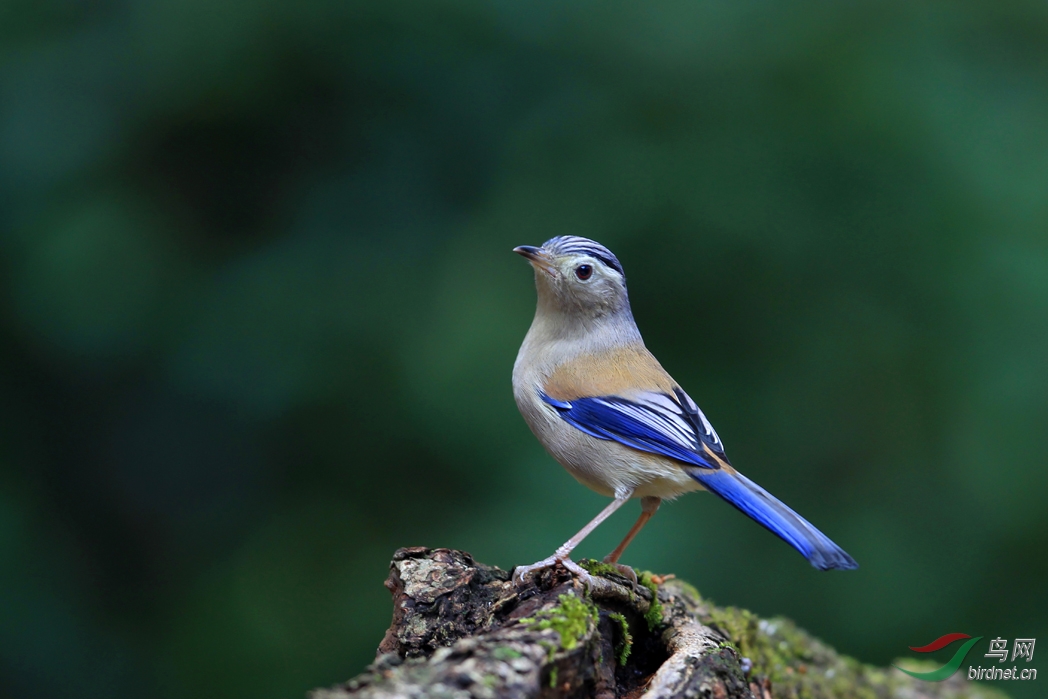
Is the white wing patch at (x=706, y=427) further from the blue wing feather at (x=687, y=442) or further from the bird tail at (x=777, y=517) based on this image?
the bird tail at (x=777, y=517)

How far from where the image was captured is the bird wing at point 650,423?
140 inches

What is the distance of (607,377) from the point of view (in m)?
3.96

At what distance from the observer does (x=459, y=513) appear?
544cm

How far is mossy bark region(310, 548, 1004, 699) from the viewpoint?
2.26 m

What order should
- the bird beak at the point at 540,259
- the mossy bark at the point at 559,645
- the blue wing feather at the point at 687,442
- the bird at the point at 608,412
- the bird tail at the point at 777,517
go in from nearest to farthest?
the mossy bark at the point at 559,645 → the bird tail at the point at 777,517 → the blue wing feather at the point at 687,442 → the bird at the point at 608,412 → the bird beak at the point at 540,259

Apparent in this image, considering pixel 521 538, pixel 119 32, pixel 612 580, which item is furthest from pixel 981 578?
pixel 119 32

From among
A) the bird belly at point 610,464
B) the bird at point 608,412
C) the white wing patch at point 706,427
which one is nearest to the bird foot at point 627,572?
the bird at point 608,412

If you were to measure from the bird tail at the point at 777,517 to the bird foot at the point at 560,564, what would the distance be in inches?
25.8

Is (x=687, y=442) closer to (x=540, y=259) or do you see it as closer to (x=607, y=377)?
(x=607, y=377)

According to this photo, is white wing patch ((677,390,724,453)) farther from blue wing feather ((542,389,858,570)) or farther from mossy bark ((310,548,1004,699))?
mossy bark ((310,548,1004,699))

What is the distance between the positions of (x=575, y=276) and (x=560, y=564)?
1522 mm

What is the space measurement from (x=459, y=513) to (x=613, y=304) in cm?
190

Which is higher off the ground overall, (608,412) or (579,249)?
(579,249)

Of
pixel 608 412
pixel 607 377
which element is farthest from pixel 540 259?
pixel 608 412
